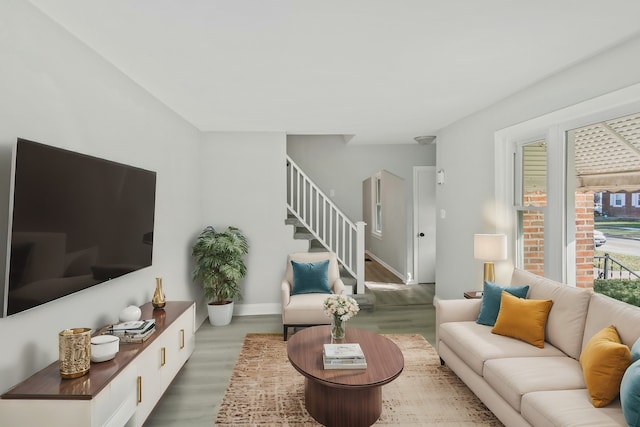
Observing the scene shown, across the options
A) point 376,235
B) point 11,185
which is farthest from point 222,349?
point 376,235

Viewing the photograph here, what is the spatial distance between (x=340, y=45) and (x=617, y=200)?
2.27 metres

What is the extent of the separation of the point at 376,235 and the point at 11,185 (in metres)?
8.77

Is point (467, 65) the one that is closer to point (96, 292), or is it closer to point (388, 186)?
point (96, 292)

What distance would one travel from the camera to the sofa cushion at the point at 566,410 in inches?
70.5

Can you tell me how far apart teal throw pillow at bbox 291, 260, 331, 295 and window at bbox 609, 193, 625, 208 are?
2.85m

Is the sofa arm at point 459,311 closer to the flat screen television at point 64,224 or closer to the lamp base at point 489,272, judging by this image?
the lamp base at point 489,272

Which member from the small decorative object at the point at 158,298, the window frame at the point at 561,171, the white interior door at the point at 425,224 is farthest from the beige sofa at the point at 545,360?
the white interior door at the point at 425,224

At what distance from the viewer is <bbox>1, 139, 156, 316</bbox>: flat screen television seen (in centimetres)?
170

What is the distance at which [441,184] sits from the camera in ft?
17.0

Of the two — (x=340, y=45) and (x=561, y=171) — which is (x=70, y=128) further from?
(x=561, y=171)

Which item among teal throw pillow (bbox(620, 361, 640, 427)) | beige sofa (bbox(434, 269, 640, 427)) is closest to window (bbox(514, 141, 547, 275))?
beige sofa (bbox(434, 269, 640, 427))

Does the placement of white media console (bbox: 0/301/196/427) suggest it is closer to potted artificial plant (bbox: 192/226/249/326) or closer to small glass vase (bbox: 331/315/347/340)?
small glass vase (bbox: 331/315/347/340)

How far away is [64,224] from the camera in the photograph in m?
2.00

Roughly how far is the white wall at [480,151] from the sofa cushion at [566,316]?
3.80 ft
